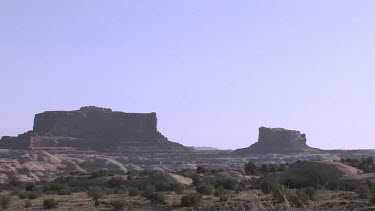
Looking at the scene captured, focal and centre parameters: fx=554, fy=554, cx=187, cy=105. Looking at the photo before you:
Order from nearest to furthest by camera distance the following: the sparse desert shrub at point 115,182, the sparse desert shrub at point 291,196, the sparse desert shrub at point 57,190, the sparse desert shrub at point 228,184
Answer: the sparse desert shrub at point 291,196 → the sparse desert shrub at point 228,184 → the sparse desert shrub at point 57,190 → the sparse desert shrub at point 115,182

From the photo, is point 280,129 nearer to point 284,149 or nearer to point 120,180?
point 284,149

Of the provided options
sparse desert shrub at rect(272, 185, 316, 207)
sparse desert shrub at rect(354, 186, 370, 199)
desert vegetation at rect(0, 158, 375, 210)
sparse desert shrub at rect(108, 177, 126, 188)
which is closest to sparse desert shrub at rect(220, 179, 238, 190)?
desert vegetation at rect(0, 158, 375, 210)

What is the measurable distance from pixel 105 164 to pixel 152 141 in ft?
161

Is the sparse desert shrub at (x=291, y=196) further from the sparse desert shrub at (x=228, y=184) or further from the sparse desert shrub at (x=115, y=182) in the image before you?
the sparse desert shrub at (x=115, y=182)

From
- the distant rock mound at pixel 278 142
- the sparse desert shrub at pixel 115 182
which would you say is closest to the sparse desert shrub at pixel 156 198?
the sparse desert shrub at pixel 115 182

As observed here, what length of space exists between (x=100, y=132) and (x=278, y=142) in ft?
143

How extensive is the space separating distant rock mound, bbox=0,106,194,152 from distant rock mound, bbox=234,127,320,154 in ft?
55.7

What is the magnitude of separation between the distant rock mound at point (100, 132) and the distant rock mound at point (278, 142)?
1697 cm

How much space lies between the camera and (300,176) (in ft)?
108

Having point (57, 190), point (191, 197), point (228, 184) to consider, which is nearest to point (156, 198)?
point (191, 197)

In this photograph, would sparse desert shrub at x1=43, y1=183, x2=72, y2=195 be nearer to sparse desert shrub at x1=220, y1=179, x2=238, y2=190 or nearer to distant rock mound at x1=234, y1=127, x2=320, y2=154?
sparse desert shrub at x1=220, y1=179, x2=238, y2=190

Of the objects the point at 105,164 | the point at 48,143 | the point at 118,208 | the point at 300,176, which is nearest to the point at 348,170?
the point at 300,176

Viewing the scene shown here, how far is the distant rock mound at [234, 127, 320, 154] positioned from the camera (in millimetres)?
126500

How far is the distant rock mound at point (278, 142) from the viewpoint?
4980 inches
